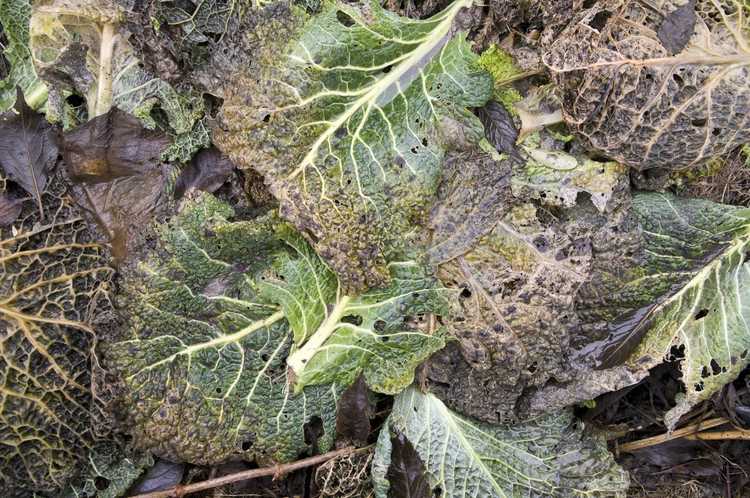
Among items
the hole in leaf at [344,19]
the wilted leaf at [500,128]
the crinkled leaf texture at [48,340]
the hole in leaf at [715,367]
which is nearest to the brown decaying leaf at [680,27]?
the wilted leaf at [500,128]

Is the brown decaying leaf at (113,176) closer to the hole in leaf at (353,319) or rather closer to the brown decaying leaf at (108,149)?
the brown decaying leaf at (108,149)

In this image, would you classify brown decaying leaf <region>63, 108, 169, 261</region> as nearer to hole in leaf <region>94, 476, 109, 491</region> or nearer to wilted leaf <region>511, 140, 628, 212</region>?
hole in leaf <region>94, 476, 109, 491</region>

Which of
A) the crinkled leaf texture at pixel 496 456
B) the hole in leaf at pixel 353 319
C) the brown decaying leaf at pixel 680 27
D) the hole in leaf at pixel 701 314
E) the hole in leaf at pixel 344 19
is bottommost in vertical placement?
the crinkled leaf texture at pixel 496 456

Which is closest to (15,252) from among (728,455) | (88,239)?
(88,239)

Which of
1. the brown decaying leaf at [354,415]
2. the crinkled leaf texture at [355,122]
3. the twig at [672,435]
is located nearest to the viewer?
the crinkled leaf texture at [355,122]

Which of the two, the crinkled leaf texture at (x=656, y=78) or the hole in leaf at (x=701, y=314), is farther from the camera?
the hole in leaf at (x=701, y=314)

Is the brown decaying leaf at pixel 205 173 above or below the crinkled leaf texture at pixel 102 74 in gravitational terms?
below

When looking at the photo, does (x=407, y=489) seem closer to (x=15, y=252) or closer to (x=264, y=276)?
(x=264, y=276)
